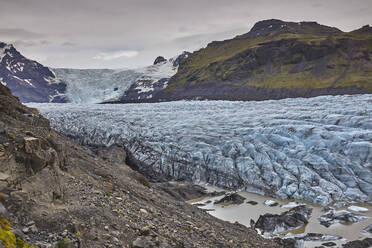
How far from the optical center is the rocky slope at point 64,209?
597 centimetres

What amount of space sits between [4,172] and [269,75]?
343ft

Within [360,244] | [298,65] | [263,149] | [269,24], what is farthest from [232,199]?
[269,24]

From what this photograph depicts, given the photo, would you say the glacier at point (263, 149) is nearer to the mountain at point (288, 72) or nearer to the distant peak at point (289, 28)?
the mountain at point (288, 72)

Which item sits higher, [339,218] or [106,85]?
[106,85]

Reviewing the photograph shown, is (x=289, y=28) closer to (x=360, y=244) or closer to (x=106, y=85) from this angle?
(x=106, y=85)

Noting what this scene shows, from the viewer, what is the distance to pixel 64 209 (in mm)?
6945

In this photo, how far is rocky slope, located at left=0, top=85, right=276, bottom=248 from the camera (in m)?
5.97

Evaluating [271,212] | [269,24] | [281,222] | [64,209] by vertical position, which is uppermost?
[269,24]

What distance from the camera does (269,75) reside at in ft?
345

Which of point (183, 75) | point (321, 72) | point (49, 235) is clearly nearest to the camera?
point (49, 235)

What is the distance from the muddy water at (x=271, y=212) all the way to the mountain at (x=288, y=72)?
5619 centimetres

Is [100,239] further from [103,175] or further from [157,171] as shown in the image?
[157,171]

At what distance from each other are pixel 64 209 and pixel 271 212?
13.1 meters

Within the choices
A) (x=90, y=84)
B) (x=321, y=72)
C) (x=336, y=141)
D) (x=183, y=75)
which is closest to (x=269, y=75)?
(x=321, y=72)
